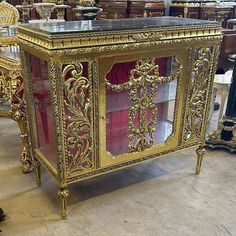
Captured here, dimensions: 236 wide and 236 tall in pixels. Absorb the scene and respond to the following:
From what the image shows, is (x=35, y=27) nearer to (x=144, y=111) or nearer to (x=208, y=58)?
(x=144, y=111)

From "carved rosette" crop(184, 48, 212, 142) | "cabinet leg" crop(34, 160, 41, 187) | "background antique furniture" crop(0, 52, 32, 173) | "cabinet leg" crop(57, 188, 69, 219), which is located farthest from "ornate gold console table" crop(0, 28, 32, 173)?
"carved rosette" crop(184, 48, 212, 142)

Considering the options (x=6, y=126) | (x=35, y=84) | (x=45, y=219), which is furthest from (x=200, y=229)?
(x=6, y=126)

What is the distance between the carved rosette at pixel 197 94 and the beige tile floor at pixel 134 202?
Result: 296mm

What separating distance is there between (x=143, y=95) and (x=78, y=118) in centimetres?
35

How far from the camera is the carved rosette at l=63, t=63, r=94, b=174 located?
4.14 feet

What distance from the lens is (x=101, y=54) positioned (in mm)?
1268

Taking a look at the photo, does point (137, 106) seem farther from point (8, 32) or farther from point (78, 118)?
point (8, 32)

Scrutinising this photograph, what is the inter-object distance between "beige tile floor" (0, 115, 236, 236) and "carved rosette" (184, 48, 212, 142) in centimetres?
30

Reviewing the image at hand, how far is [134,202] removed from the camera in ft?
5.36

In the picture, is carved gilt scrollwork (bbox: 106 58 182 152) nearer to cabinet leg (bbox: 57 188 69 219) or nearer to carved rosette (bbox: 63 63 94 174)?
carved rosette (bbox: 63 63 94 174)

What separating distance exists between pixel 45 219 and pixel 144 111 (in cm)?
72

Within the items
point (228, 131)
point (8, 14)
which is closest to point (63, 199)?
point (228, 131)

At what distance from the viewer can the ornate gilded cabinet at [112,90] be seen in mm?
1247

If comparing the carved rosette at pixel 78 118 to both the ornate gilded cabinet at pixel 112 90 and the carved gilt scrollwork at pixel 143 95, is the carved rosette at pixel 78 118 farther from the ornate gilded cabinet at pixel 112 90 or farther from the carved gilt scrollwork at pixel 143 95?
the carved gilt scrollwork at pixel 143 95
